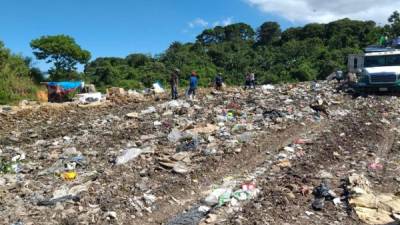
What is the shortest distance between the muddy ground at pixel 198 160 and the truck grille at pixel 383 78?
1842mm

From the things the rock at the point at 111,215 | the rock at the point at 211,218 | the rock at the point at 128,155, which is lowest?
the rock at the point at 211,218

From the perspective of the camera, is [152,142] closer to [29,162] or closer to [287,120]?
[29,162]

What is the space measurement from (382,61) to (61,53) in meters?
22.1

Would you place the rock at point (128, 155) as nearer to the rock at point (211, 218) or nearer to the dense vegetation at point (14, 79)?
the rock at point (211, 218)

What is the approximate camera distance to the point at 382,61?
16.7 metres

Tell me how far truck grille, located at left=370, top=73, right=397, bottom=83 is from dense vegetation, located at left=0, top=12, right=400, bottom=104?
1473cm

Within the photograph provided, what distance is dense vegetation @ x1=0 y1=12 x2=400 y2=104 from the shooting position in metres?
31.6

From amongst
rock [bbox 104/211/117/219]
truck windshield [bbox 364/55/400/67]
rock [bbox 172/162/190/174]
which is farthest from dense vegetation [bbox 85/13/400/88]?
rock [bbox 104/211/117/219]

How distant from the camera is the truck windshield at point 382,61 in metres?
16.4

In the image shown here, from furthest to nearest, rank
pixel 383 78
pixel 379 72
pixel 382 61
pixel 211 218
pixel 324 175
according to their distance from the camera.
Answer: pixel 382 61
pixel 379 72
pixel 383 78
pixel 324 175
pixel 211 218

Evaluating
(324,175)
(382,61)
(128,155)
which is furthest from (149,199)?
(382,61)

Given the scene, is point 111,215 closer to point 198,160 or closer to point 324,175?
point 198,160

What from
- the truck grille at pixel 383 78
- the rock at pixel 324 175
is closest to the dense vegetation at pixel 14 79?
the truck grille at pixel 383 78

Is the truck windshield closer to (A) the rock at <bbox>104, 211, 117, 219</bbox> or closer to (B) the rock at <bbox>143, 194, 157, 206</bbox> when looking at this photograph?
(B) the rock at <bbox>143, 194, 157, 206</bbox>
